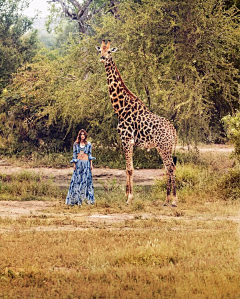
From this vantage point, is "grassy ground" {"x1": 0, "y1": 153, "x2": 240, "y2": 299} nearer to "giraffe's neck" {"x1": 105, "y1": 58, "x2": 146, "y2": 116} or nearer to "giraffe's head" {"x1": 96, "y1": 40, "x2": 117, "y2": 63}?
"giraffe's neck" {"x1": 105, "y1": 58, "x2": 146, "y2": 116}

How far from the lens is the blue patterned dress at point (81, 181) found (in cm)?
1294

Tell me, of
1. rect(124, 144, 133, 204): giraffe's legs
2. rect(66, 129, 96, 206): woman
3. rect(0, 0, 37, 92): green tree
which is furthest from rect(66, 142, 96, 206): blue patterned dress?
rect(0, 0, 37, 92): green tree

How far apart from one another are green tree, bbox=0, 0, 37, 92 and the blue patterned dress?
17.0 metres

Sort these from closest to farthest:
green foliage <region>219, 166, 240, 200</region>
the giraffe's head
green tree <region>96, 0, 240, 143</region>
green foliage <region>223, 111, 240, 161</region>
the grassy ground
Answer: the grassy ground, the giraffe's head, green foliage <region>223, 111, 240, 161</region>, green foliage <region>219, 166, 240, 200</region>, green tree <region>96, 0, 240, 143</region>

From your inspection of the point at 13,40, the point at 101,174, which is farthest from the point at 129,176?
the point at 13,40

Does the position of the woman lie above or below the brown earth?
above

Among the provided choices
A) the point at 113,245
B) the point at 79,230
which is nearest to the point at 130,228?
the point at 79,230

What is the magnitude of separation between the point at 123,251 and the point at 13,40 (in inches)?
1070

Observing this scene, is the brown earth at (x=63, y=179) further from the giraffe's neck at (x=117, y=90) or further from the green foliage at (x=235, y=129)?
the green foliage at (x=235, y=129)

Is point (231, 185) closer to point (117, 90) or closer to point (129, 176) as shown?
point (129, 176)

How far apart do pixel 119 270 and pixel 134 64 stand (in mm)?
13274

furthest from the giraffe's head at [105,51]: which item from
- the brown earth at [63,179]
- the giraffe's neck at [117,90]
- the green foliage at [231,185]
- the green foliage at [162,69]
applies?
the green foliage at [162,69]

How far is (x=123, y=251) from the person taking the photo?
25.5 ft

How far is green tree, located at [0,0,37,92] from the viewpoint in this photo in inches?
1177
